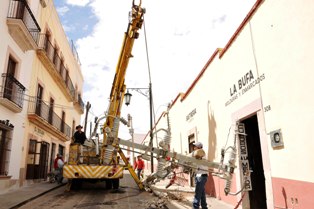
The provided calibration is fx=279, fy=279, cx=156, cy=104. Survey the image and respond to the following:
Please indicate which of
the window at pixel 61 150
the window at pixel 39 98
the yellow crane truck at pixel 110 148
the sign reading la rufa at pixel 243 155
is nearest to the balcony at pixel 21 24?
the window at pixel 39 98

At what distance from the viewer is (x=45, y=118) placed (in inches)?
618

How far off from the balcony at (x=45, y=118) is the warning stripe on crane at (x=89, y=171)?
390 cm

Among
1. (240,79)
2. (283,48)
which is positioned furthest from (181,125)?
(283,48)

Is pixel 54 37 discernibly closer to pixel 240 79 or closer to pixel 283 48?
pixel 240 79

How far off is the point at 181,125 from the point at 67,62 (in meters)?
12.0

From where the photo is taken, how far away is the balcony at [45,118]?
13.6 meters

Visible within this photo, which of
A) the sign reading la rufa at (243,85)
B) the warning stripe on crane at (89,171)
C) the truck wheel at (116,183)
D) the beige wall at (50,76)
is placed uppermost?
the beige wall at (50,76)

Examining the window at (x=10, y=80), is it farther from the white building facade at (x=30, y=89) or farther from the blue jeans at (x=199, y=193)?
the blue jeans at (x=199, y=193)

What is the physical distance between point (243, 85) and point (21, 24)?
8925 millimetres

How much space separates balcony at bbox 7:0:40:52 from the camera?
10.9 m

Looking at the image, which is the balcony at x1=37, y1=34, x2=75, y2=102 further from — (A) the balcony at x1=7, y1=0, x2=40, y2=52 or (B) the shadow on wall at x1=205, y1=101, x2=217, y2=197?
(B) the shadow on wall at x1=205, y1=101, x2=217, y2=197

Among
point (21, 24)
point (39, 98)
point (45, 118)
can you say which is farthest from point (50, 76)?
point (21, 24)

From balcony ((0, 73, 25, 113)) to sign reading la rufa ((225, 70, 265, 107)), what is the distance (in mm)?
8007

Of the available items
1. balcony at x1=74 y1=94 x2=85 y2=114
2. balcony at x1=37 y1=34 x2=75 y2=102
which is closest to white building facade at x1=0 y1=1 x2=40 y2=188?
balcony at x1=37 y1=34 x2=75 y2=102
